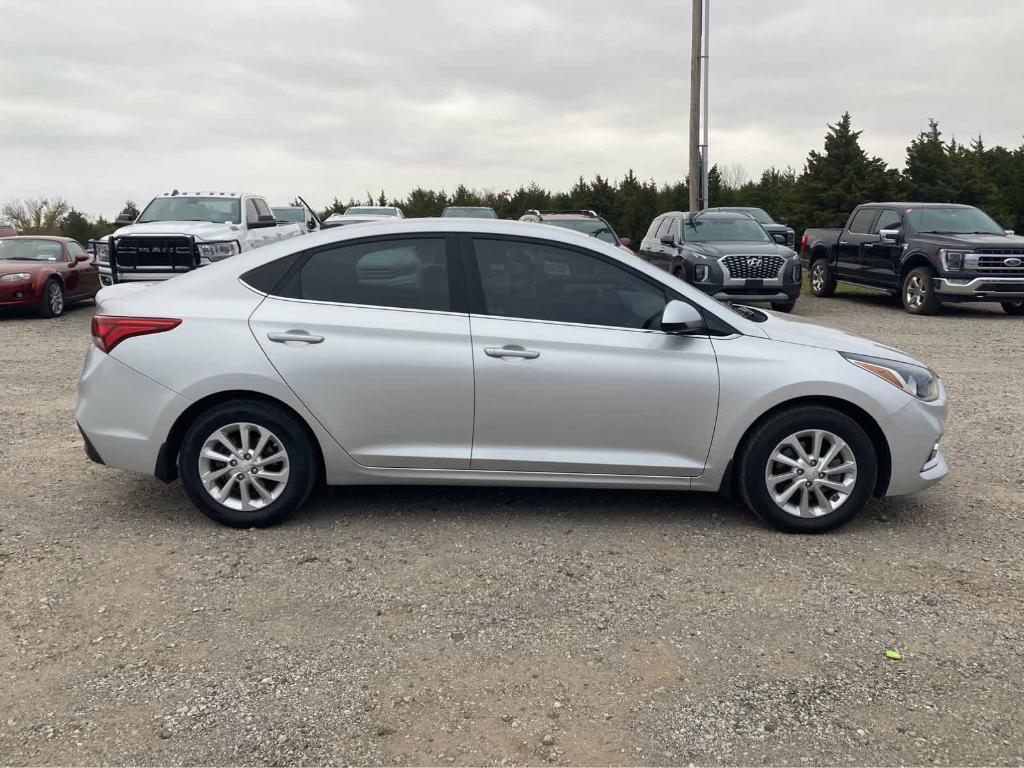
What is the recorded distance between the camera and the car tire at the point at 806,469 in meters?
5.00

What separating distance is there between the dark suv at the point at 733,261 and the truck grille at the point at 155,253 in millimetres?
7609

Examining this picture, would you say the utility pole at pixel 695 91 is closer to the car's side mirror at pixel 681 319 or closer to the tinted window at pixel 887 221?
the tinted window at pixel 887 221

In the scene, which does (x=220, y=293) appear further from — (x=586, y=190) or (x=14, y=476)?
(x=586, y=190)

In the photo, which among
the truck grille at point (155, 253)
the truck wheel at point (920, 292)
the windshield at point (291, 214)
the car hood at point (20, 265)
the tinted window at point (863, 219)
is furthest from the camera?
the windshield at point (291, 214)

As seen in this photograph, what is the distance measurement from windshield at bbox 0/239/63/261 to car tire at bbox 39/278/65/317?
0.89m

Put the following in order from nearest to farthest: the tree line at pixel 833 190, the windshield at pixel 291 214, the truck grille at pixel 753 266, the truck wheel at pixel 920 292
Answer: the truck grille at pixel 753 266 → the truck wheel at pixel 920 292 → the windshield at pixel 291 214 → the tree line at pixel 833 190

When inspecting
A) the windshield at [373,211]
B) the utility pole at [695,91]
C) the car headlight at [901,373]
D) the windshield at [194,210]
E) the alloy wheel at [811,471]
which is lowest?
the alloy wheel at [811,471]

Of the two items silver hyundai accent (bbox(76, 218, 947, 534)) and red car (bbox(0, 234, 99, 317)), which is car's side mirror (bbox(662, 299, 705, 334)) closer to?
silver hyundai accent (bbox(76, 218, 947, 534))

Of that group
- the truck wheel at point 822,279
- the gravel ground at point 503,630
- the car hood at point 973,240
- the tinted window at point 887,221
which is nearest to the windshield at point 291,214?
the truck wheel at point 822,279

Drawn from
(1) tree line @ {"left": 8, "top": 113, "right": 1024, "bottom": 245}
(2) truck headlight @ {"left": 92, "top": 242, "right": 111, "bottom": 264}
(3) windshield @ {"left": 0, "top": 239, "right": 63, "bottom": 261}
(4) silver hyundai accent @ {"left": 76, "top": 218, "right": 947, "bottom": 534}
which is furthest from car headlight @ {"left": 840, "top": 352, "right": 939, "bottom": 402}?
(1) tree line @ {"left": 8, "top": 113, "right": 1024, "bottom": 245}

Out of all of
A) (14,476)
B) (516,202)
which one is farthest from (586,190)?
(14,476)

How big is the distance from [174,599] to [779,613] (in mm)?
2658

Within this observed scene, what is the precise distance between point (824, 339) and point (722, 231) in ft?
39.8

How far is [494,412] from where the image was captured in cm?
497
